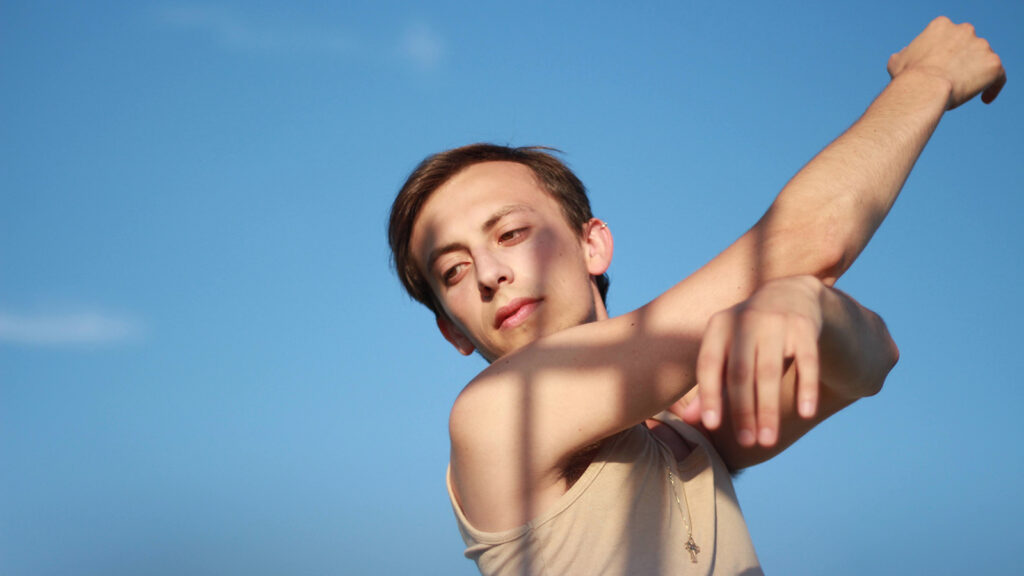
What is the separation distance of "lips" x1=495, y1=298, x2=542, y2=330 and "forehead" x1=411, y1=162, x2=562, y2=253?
23cm

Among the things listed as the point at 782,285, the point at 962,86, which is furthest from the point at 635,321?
the point at 962,86

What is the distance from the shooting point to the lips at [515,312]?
81.1 inches

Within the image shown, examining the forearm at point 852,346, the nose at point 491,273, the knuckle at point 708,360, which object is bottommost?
the knuckle at point 708,360

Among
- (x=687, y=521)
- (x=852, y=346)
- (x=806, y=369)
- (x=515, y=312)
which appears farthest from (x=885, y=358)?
(x=515, y=312)

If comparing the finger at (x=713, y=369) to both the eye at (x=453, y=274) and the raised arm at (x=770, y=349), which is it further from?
the eye at (x=453, y=274)

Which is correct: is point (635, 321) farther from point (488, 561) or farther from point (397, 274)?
point (397, 274)

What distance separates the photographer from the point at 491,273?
204cm

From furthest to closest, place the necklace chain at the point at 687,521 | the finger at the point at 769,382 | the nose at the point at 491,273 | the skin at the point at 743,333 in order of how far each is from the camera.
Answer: the nose at the point at 491,273 → the necklace chain at the point at 687,521 → the skin at the point at 743,333 → the finger at the point at 769,382

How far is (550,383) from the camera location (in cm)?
148

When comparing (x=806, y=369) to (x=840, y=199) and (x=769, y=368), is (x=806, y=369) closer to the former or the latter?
(x=769, y=368)

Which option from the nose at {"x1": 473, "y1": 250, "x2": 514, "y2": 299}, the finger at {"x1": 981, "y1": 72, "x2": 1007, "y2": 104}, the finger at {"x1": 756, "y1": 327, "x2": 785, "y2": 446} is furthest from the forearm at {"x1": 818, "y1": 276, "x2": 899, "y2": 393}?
the nose at {"x1": 473, "y1": 250, "x2": 514, "y2": 299}

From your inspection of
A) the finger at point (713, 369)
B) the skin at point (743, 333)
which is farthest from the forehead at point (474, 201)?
the finger at point (713, 369)

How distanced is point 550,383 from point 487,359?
95 centimetres

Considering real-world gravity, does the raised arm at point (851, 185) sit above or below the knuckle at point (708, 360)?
above
